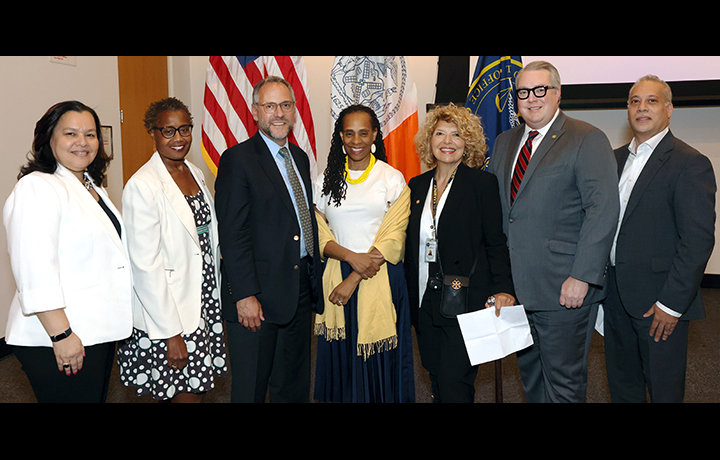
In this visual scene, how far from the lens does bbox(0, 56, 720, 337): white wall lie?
4.25 m

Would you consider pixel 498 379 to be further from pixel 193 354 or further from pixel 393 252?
pixel 193 354

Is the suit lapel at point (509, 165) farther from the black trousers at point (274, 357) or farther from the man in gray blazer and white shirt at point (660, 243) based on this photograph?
the black trousers at point (274, 357)

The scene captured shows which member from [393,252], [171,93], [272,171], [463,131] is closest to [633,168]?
[463,131]

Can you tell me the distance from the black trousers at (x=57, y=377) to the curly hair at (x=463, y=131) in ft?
5.83

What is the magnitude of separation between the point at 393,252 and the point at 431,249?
20 centimetres

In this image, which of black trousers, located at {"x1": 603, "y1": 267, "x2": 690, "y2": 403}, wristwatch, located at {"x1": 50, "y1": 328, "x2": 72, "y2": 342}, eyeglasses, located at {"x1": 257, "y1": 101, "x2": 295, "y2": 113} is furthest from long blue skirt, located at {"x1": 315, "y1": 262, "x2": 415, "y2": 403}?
wristwatch, located at {"x1": 50, "y1": 328, "x2": 72, "y2": 342}

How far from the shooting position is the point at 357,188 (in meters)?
2.72

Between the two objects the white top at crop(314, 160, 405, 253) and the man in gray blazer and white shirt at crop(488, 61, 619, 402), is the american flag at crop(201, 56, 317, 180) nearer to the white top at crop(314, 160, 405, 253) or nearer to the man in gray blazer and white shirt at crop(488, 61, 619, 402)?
the white top at crop(314, 160, 405, 253)

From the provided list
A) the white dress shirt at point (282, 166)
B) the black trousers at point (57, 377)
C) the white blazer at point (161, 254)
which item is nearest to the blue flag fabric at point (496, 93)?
the white dress shirt at point (282, 166)

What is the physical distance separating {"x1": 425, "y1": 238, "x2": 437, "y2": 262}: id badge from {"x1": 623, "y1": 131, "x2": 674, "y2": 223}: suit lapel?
970mm

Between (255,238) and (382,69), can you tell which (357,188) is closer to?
(255,238)

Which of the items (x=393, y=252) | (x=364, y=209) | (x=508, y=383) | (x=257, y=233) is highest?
(x=364, y=209)

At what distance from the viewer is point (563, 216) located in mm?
2422
